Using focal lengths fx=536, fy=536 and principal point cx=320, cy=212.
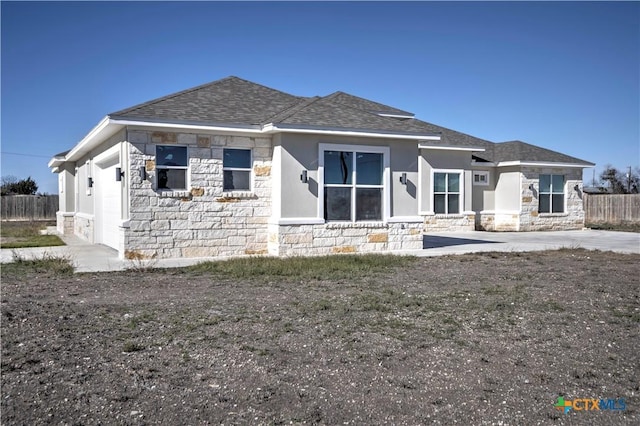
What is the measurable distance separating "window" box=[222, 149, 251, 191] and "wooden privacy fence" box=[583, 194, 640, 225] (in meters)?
23.8

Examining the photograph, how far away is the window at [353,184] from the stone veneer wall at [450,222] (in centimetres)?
755

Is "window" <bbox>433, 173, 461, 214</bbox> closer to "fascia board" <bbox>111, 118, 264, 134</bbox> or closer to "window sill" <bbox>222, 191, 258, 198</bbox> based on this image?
"window sill" <bbox>222, 191, 258, 198</bbox>

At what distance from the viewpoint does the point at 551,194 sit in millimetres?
23516

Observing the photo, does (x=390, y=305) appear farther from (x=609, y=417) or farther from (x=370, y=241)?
(x=370, y=241)

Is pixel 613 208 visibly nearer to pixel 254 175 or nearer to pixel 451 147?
pixel 451 147

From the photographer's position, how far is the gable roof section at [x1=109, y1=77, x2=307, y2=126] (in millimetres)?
12188

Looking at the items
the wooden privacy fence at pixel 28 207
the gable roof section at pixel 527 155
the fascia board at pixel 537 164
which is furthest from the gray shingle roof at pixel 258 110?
the wooden privacy fence at pixel 28 207

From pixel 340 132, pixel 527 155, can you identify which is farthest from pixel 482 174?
pixel 340 132

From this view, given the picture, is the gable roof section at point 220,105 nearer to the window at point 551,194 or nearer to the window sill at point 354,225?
the window sill at point 354,225

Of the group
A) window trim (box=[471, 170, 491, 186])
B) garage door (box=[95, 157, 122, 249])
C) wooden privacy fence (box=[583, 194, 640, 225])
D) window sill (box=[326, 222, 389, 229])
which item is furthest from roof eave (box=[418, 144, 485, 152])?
wooden privacy fence (box=[583, 194, 640, 225])

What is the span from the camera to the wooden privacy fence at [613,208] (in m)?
29.1

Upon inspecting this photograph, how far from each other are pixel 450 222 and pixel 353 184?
9155mm

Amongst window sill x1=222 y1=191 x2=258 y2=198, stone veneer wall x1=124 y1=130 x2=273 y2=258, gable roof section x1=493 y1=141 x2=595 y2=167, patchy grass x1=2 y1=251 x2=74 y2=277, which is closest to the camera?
patchy grass x1=2 y1=251 x2=74 y2=277

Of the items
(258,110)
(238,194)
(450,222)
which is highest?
(258,110)
